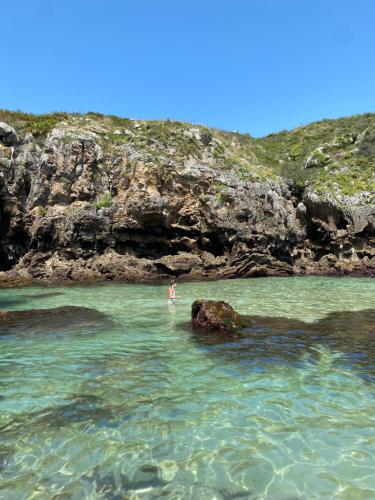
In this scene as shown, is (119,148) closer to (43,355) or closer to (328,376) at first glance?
(43,355)

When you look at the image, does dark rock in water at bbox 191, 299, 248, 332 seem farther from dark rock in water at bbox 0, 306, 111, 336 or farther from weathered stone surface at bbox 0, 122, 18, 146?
weathered stone surface at bbox 0, 122, 18, 146

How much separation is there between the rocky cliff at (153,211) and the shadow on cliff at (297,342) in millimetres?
19794

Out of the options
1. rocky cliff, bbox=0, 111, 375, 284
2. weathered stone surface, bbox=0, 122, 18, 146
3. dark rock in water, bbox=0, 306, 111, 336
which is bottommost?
dark rock in water, bbox=0, 306, 111, 336

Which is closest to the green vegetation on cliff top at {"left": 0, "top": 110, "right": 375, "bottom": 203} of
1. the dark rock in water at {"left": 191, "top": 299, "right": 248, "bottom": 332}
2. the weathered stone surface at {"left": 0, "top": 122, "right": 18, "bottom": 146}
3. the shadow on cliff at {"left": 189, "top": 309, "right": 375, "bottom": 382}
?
the weathered stone surface at {"left": 0, "top": 122, "right": 18, "bottom": 146}

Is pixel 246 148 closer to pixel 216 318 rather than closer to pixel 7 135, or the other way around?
pixel 7 135

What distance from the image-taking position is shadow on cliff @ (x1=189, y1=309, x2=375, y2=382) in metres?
9.67

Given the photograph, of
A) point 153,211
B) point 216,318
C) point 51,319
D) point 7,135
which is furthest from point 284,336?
point 7,135

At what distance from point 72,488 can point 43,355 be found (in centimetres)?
626

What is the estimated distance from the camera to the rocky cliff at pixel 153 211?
115ft

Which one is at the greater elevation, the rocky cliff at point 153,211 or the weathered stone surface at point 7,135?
the weathered stone surface at point 7,135

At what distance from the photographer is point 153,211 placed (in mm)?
35281

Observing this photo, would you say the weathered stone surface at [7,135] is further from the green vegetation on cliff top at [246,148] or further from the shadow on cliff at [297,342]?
the shadow on cliff at [297,342]

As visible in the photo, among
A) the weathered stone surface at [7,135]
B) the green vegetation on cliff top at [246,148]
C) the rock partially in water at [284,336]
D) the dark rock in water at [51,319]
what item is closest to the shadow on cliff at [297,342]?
the rock partially in water at [284,336]

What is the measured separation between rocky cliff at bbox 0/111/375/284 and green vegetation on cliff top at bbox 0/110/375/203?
234 mm
